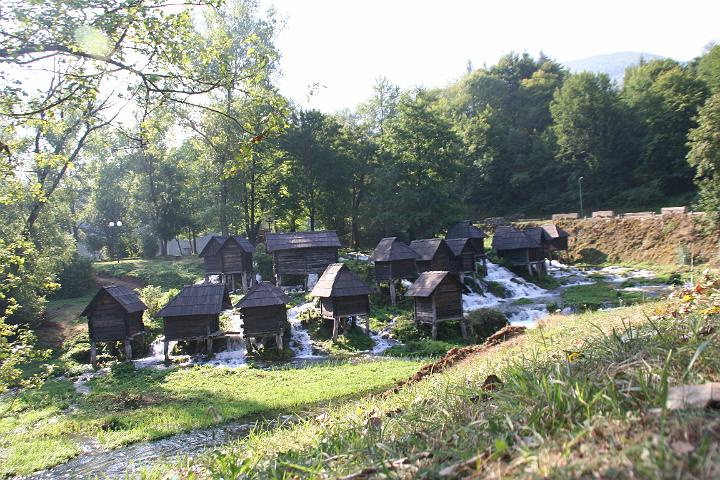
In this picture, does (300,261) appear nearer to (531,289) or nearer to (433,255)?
(433,255)

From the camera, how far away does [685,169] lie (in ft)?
159

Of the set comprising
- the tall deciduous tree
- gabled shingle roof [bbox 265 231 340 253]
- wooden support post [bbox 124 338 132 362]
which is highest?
the tall deciduous tree

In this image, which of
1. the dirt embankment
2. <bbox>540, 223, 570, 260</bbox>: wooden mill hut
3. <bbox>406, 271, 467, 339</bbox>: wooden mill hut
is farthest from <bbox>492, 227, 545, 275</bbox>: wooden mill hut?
<bbox>406, 271, 467, 339</bbox>: wooden mill hut

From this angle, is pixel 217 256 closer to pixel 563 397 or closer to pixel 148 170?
pixel 148 170

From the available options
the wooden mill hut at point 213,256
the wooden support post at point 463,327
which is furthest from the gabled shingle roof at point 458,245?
the wooden mill hut at point 213,256

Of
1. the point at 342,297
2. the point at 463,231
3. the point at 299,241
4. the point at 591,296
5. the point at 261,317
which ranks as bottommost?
the point at 591,296

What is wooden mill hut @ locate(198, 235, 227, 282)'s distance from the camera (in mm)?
34344

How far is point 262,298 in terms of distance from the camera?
77.2 ft

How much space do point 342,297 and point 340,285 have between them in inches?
24.3

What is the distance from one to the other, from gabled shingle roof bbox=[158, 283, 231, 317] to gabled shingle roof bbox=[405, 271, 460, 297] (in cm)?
914

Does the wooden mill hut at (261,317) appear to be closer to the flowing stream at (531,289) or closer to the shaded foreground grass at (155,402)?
the shaded foreground grass at (155,402)

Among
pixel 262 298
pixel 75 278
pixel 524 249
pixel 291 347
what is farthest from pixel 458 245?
pixel 75 278

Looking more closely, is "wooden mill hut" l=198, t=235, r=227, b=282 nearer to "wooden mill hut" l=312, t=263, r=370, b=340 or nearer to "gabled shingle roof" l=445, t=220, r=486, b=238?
"wooden mill hut" l=312, t=263, r=370, b=340

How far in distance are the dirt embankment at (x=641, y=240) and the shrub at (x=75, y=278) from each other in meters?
40.8
